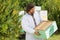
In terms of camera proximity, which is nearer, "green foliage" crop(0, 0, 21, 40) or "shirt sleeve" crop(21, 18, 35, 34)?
"green foliage" crop(0, 0, 21, 40)

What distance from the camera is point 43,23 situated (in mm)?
6254

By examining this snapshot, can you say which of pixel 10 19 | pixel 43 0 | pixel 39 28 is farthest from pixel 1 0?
pixel 43 0

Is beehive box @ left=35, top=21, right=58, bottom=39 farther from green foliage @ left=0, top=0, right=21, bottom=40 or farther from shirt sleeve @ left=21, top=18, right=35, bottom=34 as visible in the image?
green foliage @ left=0, top=0, right=21, bottom=40

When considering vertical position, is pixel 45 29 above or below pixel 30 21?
below

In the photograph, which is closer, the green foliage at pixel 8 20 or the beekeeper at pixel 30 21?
the green foliage at pixel 8 20

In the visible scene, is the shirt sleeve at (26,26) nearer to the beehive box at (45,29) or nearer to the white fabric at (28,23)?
the white fabric at (28,23)

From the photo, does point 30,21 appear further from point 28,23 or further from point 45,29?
point 45,29

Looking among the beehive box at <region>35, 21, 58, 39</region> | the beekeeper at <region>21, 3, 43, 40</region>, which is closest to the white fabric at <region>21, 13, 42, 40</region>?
the beekeeper at <region>21, 3, 43, 40</region>

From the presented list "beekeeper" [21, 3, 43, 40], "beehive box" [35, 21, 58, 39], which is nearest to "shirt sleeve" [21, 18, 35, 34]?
"beekeeper" [21, 3, 43, 40]

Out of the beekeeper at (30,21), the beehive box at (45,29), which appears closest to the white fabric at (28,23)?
the beekeeper at (30,21)

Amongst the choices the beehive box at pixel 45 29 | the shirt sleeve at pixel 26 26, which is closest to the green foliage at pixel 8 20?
the shirt sleeve at pixel 26 26

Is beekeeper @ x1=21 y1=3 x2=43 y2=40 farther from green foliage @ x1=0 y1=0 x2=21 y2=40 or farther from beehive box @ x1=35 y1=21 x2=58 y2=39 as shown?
green foliage @ x1=0 y1=0 x2=21 y2=40

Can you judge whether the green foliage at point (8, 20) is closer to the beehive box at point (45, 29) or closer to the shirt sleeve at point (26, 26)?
the shirt sleeve at point (26, 26)

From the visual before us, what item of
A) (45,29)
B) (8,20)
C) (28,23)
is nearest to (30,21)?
(28,23)
